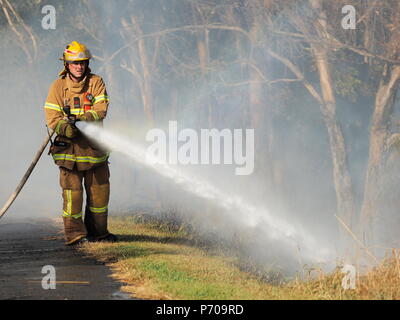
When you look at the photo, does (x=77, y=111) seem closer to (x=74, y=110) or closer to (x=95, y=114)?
(x=74, y=110)

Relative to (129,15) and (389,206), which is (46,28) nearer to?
(129,15)

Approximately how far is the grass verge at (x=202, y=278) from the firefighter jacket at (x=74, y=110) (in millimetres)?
1083

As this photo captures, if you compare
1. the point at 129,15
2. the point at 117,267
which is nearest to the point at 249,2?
the point at 129,15

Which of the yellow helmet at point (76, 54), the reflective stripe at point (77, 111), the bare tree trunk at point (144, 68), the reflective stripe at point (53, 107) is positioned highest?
the bare tree trunk at point (144, 68)

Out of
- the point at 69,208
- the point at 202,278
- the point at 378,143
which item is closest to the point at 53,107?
the point at 69,208

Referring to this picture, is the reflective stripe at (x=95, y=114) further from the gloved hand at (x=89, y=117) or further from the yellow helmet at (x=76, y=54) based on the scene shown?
the yellow helmet at (x=76, y=54)

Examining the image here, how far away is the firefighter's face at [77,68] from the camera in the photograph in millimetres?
10516

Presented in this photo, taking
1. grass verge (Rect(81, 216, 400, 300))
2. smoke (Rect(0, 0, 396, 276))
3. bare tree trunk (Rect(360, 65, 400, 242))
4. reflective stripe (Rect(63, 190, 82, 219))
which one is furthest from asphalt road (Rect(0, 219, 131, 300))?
bare tree trunk (Rect(360, 65, 400, 242))

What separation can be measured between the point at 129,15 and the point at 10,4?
235 inches

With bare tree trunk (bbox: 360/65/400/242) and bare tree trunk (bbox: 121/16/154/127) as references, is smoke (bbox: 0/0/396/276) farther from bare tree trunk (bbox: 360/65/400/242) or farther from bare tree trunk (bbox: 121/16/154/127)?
bare tree trunk (bbox: 360/65/400/242)

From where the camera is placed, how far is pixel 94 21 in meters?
31.5

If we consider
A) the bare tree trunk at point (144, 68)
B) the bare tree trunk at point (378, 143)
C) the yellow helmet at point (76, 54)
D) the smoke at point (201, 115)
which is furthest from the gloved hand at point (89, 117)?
the bare tree trunk at point (144, 68)

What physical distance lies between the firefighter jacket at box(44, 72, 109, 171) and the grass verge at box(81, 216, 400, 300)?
108 centimetres

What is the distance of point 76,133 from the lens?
34.2 feet
